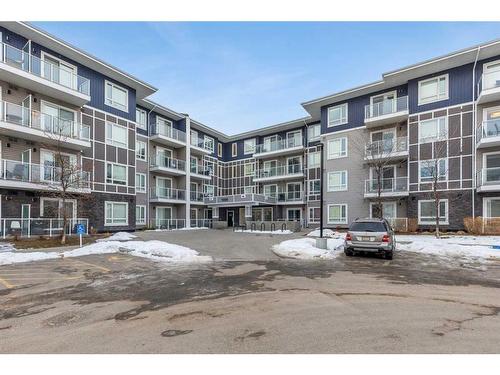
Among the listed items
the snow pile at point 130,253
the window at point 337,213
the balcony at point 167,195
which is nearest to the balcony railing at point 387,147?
the window at point 337,213

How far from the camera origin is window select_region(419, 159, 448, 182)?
23047 millimetres

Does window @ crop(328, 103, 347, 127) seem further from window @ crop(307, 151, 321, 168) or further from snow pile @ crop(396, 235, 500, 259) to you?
snow pile @ crop(396, 235, 500, 259)

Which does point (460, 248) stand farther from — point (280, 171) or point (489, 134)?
point (280, 171)

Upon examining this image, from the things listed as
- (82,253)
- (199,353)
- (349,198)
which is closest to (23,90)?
(82,253)

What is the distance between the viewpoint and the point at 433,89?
24.2m

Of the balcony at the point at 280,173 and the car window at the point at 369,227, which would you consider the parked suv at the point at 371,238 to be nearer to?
the car window at the point at 369,227

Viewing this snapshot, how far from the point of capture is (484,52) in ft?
69.5

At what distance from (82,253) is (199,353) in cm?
1224

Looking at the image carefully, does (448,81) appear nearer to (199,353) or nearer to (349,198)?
(349,198)

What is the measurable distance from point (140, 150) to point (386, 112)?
23.7 meters

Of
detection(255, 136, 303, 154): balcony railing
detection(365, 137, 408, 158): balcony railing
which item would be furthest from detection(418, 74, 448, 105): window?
detection(255, 136, 303, 154): balcony railing

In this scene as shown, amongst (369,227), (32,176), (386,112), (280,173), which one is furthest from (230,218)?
(369,227)

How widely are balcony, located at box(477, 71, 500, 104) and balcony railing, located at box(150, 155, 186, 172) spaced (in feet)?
90.4

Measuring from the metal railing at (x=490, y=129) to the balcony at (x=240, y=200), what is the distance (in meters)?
20.8
